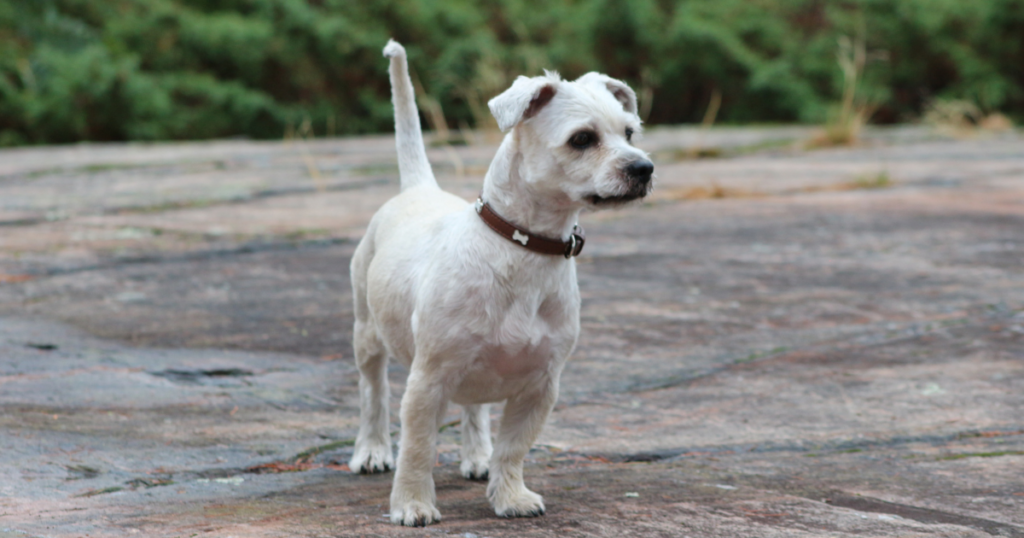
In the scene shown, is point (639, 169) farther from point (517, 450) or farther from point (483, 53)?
point (483, 53)

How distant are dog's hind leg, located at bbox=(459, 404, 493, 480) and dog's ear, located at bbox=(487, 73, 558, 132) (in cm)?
113

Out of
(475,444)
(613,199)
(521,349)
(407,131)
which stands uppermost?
(407,131)

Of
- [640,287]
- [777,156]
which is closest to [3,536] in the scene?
[640,287]

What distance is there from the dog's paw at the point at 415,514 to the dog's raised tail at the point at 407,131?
150 cm

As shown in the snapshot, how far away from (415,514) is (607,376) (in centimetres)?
177

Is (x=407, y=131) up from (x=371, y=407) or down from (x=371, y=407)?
up

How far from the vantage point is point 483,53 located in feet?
59.8

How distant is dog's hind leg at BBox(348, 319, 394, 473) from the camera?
148 inches

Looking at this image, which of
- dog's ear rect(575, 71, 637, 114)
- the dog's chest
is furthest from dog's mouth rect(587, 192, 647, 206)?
dog's ear rect(575, 71, 637, 114)

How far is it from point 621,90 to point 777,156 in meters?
10.2

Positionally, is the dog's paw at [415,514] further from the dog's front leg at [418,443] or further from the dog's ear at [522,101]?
the dog's ear at [522,101]

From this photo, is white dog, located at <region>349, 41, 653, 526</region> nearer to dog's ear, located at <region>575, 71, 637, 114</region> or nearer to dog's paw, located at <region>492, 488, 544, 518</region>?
dog's paw, located at <region>492, 488, 544, 518</region>

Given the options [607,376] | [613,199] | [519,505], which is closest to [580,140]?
[613,199]

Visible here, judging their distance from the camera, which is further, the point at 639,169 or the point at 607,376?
the point at 607,376
